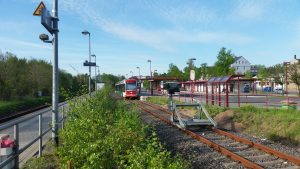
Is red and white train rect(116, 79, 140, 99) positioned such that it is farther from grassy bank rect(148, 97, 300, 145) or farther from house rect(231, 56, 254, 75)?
house rect(231, 56, 254, 75)

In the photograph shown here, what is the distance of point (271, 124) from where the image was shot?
51.6ft

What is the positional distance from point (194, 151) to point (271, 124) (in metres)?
6.75

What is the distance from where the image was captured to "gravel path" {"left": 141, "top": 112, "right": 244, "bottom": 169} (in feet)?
29.8

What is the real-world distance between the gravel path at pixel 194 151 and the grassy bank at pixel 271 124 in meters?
3.93

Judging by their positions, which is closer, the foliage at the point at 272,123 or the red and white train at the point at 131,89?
the foliage at the point at 272,123

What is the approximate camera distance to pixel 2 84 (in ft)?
133

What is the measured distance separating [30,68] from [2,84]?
15.1 m

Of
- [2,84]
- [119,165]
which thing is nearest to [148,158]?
[119,165]

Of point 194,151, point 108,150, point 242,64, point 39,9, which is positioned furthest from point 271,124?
point 242,64

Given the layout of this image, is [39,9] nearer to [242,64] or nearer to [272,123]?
[272,123]

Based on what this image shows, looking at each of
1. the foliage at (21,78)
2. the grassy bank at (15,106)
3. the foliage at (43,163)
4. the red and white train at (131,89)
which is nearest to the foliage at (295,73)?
the red and white train at (131,89)

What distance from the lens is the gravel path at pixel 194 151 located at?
9.07 meters

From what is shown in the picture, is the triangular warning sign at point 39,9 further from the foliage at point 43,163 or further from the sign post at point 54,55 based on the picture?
the foliage at point 43,163

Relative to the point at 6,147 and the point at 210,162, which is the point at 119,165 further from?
the point at 210,162
